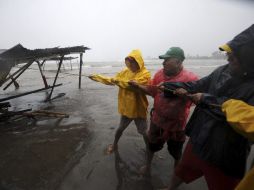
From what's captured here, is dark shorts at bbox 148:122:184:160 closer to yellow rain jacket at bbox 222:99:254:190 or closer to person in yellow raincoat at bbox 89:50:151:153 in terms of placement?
person in yellow raincoat at bbox 89:50:151:153

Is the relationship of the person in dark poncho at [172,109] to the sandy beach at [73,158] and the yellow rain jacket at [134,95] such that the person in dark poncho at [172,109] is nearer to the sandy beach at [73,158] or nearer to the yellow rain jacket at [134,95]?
the yellow rain jacket at [134,95]

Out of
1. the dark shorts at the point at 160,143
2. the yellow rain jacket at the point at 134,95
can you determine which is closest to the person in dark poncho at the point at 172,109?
the dark shorts at the point at 160,143

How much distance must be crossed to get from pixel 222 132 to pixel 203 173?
582 mm

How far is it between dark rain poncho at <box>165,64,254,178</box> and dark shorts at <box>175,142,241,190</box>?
0.09 metres

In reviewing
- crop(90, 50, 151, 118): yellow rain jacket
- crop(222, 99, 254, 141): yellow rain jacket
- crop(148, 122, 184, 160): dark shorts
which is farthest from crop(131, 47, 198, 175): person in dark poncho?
crop(222, 99, 254, 141): yellow rain jacket

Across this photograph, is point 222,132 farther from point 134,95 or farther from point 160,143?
point 134,95

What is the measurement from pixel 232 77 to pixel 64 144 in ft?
12.0

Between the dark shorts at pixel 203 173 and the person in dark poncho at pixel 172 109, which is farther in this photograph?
the person in dark poncho at pixel 172 109

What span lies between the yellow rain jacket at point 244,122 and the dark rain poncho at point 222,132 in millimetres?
182

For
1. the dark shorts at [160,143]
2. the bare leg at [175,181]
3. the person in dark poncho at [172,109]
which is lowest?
the bare leg at [175,181]

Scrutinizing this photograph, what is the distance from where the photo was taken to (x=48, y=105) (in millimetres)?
8086

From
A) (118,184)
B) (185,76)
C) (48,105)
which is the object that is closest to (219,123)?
(185,76)

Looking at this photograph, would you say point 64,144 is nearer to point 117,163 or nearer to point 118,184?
point 117,163

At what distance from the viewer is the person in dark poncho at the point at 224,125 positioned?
1.91 m
